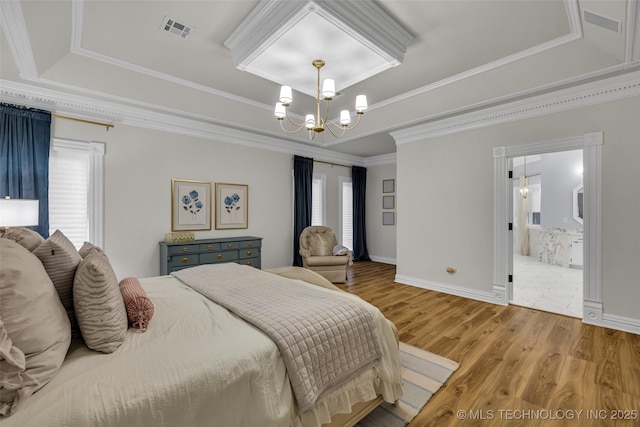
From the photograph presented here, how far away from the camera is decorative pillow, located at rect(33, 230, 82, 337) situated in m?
1.31

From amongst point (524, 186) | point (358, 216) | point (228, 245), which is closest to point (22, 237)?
point (228, 245)

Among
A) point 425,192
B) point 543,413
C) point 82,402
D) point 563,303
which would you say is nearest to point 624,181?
point 563,303

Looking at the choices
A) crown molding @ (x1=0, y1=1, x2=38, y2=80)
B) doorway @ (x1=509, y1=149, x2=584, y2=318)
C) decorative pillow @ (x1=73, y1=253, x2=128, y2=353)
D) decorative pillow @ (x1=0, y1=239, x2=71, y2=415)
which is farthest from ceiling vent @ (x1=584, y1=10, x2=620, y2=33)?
crown molding @ (x1=0, y1=1, x2=38, y2=80)

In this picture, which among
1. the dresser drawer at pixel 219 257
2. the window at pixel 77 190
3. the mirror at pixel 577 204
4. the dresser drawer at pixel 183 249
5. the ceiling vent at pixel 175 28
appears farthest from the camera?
the mirror at pixel 577 204

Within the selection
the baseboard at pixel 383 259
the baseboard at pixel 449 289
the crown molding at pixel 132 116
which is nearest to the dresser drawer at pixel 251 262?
the crown molding at pixel 132 116

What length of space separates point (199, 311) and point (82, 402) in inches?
30.9

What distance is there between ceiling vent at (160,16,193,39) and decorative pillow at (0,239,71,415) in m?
2.28

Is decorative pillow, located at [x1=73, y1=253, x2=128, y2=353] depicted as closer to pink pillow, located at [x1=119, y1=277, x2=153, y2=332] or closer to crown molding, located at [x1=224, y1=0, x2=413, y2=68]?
pink pillow, located at [x1=119, y1=277, x2=153, y2=332]

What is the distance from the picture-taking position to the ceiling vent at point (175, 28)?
250 cm

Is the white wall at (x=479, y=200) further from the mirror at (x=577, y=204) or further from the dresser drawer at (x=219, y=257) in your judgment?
the mirror at (x=577, y=204)

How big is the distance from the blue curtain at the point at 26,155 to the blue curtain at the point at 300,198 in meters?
3.63

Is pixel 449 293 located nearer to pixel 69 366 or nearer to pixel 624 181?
pixel 624 181

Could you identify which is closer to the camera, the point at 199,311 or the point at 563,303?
the point at 199,311

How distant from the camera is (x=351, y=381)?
1560mm
